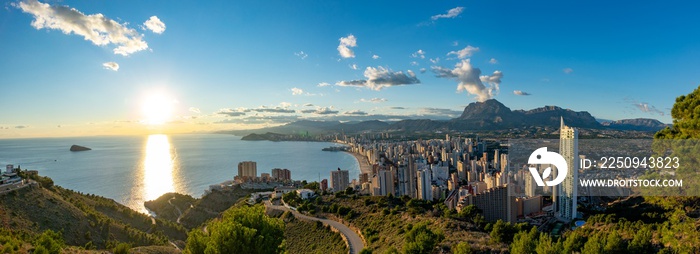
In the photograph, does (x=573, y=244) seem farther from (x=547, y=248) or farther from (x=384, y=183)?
(x=384, y=183)

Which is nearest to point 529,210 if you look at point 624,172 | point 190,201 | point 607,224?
point 607,224

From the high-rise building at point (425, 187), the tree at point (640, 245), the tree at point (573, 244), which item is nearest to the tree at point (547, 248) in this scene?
the tree at point (573, 244)

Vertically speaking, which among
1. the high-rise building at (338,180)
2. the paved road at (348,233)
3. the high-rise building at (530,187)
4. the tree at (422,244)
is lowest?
the high-rise building at (338,180)

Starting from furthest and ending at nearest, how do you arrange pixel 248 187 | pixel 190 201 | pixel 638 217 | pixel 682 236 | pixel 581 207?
pixel 248 187
pixel 190 201
pixel 581 207
pixel 638 217
pixel 682 236

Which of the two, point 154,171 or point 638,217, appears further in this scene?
point 154,171

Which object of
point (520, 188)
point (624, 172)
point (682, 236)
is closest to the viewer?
point (682, 236)

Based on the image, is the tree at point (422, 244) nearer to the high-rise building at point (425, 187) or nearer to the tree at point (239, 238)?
the tree at point (239, 238)

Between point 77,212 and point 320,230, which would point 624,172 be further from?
point 77,212
